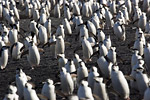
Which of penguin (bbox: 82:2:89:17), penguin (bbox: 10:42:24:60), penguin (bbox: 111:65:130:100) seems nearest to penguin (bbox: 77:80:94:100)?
penguin (bbox: 111:65:130:100)

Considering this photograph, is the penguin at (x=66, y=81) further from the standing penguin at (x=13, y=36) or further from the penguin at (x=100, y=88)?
the standing penguin at (x=13, y=36)

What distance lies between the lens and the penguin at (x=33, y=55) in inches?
452

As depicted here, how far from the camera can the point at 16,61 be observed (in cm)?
1258

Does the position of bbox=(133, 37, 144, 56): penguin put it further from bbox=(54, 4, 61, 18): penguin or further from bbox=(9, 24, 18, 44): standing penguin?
bbox=(54, 4, 61, 18): penguin

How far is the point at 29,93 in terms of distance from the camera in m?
8.38

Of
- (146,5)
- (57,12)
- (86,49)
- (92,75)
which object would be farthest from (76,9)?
(92,75)

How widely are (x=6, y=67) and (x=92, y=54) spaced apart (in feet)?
8.45

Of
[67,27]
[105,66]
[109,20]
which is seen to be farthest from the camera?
[109,20]

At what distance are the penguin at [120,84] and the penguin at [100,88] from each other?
16.6 inches

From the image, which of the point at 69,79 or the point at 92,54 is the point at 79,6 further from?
the point at 69,79

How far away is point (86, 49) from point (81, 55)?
942mm

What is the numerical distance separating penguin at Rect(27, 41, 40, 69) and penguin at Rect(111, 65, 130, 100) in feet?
10.1

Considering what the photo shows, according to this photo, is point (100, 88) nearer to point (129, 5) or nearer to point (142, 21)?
point (142, 21)

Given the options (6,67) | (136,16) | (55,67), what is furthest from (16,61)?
(136,16)
